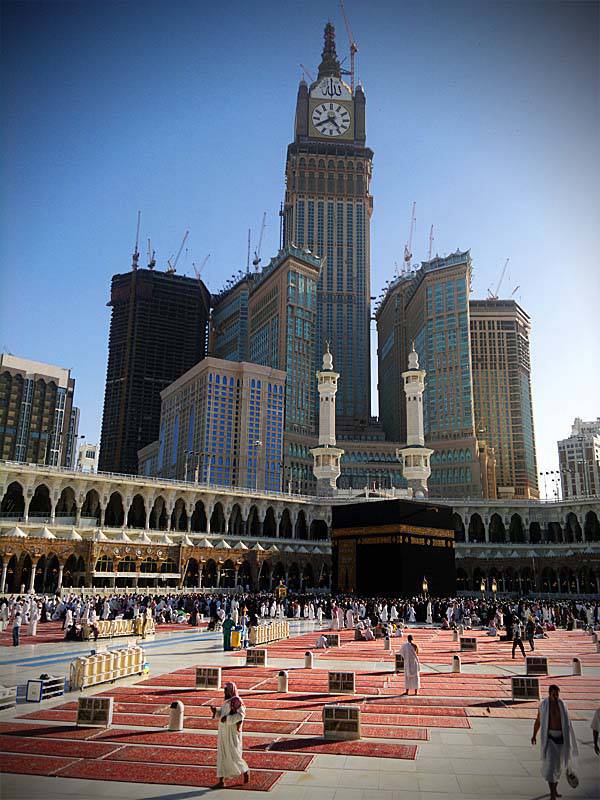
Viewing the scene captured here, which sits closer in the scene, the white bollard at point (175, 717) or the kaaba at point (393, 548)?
the white bollard at point (175, 717)

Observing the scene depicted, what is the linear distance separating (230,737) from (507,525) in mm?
62432

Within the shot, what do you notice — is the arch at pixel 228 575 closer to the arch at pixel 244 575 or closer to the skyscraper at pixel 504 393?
the arch at pixel 244 575

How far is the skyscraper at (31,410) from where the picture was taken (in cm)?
9627

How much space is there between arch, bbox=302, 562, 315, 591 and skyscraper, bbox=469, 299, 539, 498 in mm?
63001

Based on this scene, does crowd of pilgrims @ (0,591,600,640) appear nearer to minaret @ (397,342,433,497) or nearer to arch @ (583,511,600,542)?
arch @ (583,511,600,542)

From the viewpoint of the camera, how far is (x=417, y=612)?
104 feet

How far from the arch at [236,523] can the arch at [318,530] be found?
684cm

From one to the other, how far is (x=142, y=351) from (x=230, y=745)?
123m

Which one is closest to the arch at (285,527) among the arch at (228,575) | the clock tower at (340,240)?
the arch at (228,575)

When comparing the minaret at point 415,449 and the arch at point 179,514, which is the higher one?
the minaret at point 415,449

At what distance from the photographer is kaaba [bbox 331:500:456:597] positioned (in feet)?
135

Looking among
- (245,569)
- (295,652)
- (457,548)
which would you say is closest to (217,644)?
(295,652)

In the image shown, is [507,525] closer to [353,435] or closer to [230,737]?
[353,435]

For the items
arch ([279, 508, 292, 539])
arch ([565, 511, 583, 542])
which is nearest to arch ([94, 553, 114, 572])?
arch ([279, 508, 292, 539])
